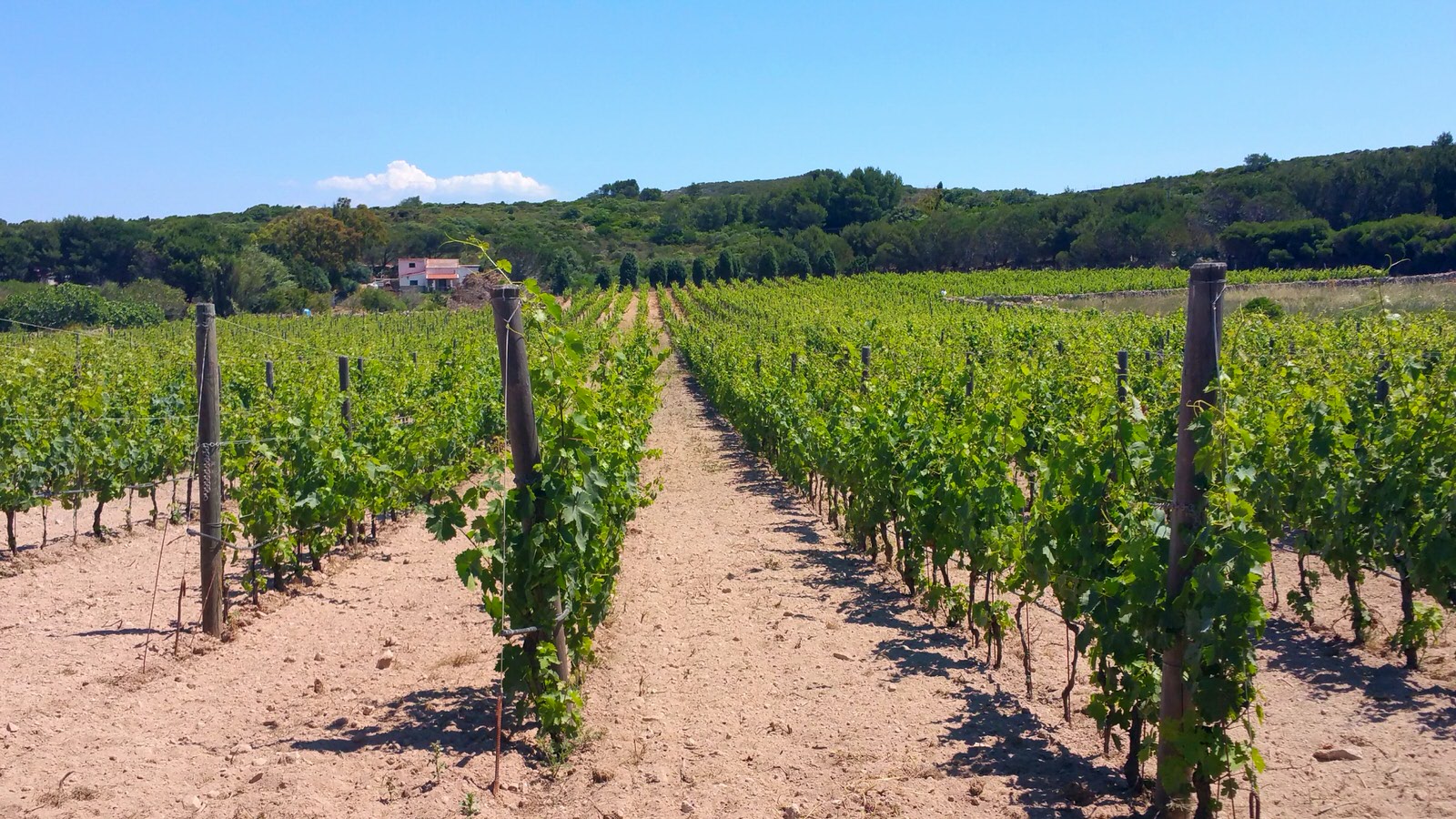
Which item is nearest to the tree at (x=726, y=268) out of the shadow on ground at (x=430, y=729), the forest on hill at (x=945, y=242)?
the forest on hill at (x=945, y=242)

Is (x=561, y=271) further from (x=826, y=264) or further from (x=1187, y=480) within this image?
(x=1187, y=480)

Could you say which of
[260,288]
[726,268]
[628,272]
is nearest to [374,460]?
[260,288]

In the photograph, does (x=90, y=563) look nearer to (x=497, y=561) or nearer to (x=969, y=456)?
(x=497, y=561)

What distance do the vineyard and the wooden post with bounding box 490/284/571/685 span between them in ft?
0.06

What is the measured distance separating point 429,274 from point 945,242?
32567mm

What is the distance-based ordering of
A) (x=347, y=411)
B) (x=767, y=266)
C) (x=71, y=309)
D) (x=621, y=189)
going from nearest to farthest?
(x=347, y=411), (x=71, y=309), (x=767, y=266), (x=621, y=189)

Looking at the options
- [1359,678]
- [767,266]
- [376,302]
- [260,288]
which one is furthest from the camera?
[767,266]

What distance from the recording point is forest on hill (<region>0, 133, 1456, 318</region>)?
176 feet

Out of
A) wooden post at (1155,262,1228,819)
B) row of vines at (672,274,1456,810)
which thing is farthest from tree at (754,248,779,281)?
wooden post at (1155,262,1228,819)

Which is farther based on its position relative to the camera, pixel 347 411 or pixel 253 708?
pixel 347 411

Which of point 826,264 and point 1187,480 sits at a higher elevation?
point 826,264

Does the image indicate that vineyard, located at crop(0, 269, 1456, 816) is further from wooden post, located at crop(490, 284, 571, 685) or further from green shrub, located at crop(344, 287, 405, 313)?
green shrub, located at crop(344, 287, 405, 313)

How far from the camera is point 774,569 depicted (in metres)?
7.95

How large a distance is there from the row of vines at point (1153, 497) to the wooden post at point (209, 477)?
170 inches
